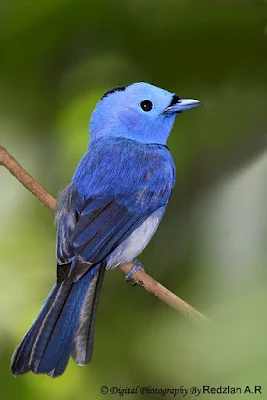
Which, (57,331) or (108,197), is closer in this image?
(57,331)

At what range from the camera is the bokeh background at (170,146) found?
4.19 ft

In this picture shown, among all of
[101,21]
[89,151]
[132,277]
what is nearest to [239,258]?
[132,277]

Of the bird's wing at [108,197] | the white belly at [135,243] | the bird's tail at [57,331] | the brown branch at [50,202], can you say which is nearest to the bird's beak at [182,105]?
the bird's wing at [108,197]

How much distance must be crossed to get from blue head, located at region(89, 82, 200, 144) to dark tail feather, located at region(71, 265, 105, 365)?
45 centimetres

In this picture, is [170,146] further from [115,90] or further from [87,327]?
[87,327]

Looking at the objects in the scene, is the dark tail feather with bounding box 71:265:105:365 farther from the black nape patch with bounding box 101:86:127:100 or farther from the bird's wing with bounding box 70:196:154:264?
the black nape patch with bounding box 101:86:127:100

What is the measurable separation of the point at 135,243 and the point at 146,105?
0.40 m

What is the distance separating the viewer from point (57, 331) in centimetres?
120

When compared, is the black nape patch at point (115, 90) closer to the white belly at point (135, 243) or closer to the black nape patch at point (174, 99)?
the black nape patch at point (174, 99)

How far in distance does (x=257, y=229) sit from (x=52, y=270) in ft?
1.85

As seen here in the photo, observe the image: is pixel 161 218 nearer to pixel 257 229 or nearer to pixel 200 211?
pixel 200 211

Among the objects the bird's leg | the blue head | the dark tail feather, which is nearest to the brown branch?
the bird's leg

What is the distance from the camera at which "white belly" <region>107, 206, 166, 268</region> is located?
1.36 meters

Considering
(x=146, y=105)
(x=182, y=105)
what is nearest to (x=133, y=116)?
(x=146, y=105)
